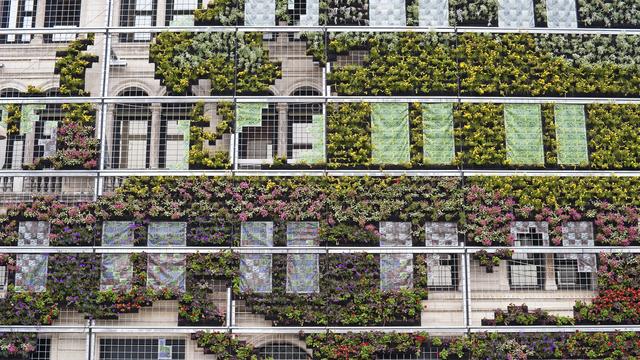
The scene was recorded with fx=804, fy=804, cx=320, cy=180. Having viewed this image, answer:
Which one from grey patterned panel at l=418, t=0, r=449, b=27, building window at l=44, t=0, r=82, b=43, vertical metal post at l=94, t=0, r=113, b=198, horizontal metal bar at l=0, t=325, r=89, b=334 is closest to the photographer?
horizontal metal bar at l=0, t=325, r=89, b=334

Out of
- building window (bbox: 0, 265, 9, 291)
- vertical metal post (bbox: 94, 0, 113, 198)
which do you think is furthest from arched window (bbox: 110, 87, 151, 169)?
building window (bbox: 0, 265, 9, 291)

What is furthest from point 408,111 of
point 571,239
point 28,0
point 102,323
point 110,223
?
point 28,0

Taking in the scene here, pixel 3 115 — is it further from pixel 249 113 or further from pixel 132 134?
pixel 249 113

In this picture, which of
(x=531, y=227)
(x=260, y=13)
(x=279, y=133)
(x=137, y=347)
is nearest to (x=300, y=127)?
(x=279, y=133)

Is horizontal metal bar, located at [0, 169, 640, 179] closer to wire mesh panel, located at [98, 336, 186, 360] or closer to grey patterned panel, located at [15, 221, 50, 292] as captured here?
grey patterned panel, located at [15, 221, 50, 292]

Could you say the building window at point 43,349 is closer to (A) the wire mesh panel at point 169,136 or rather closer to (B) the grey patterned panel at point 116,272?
(B) the grey patterned panel at point 116,272

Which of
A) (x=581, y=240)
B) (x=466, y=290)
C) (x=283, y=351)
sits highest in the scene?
(x=581, y=240)

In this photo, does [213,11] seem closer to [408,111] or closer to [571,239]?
[408,111]
